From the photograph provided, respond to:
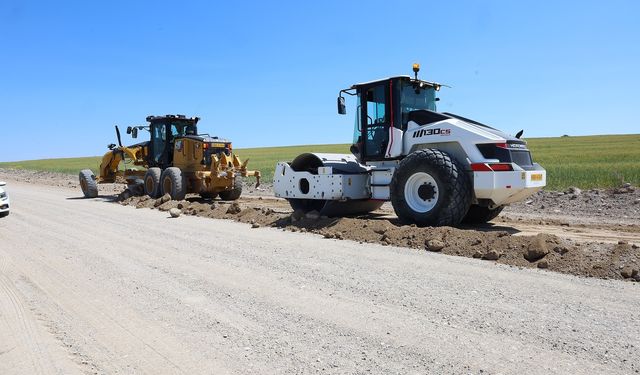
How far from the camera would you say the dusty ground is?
6184 mm

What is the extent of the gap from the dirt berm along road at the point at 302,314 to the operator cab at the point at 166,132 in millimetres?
10225

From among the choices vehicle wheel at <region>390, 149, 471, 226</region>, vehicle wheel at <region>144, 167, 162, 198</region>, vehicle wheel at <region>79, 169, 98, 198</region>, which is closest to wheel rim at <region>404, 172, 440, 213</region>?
vehicle wheel at <region>390, 149, 471, 226</region>

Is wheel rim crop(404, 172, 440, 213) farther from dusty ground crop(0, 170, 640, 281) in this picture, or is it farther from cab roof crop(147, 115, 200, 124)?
cab roof crop(147, 115, 200, 124)

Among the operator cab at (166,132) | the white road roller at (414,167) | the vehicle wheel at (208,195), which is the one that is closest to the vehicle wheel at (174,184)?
the vehicle wheel at (208,195)

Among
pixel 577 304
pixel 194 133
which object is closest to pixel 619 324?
pixel 577 304

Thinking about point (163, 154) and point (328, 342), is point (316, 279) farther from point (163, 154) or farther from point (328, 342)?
point (163, 154)

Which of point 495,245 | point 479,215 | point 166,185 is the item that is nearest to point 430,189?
point 479,215

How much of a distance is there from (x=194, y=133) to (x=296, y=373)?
604 inches

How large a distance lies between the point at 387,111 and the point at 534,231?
349cm

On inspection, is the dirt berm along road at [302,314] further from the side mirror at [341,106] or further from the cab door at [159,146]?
the cab door at [159,146]

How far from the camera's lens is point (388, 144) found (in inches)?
396

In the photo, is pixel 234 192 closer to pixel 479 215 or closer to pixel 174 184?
pixel 174 184

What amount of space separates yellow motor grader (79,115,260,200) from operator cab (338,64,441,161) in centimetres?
614

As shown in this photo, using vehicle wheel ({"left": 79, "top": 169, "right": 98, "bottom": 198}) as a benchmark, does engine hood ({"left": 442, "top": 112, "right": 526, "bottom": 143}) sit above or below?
above
